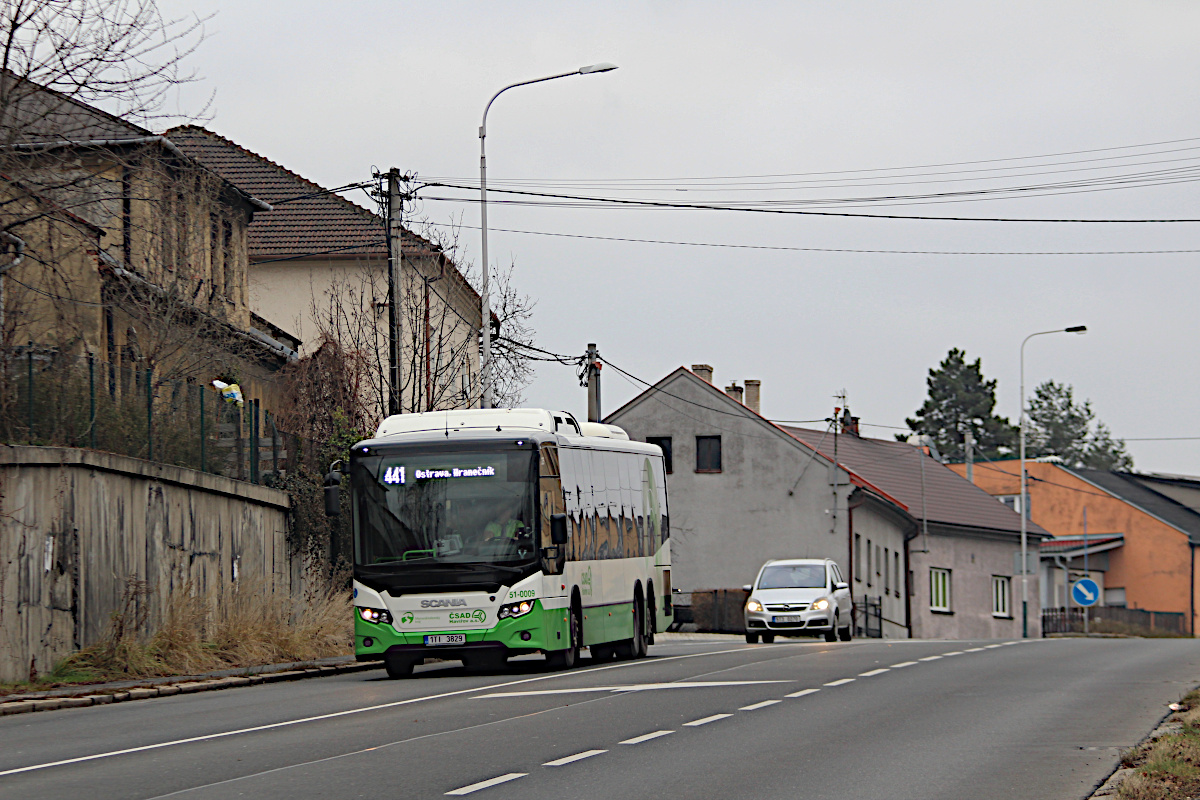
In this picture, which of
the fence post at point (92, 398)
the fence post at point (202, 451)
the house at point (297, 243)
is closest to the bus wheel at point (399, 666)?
the fence post at point (92, 398)

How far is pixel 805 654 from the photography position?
2591 cm

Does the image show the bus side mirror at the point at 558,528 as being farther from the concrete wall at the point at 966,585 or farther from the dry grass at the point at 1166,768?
the concrete wall at the point at 966,585

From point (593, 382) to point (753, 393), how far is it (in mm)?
25243

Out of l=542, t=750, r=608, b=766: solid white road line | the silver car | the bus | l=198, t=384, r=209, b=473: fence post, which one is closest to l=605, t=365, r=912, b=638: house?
the silver car

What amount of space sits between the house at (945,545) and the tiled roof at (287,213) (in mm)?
17655

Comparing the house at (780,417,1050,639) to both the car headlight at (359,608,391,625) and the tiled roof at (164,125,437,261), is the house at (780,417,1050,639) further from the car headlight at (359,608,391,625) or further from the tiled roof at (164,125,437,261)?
the car headlight at (359,608,391,625)

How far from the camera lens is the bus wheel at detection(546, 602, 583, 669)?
70.9ft

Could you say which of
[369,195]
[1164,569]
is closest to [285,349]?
[369,195]

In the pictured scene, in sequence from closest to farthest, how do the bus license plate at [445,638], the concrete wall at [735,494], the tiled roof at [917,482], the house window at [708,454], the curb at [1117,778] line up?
the curb at [1117,778], the bus license plate at [445,638], the concrete wall at [735,494], the house window at [708,454], the tiled roof at [917,482]

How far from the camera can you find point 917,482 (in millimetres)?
67250

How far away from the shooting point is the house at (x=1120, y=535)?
79562 mm

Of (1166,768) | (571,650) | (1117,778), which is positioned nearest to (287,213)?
(571,650)

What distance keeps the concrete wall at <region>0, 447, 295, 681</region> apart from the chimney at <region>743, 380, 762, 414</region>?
4340cm

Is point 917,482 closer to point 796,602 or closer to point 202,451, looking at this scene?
point 796,602
